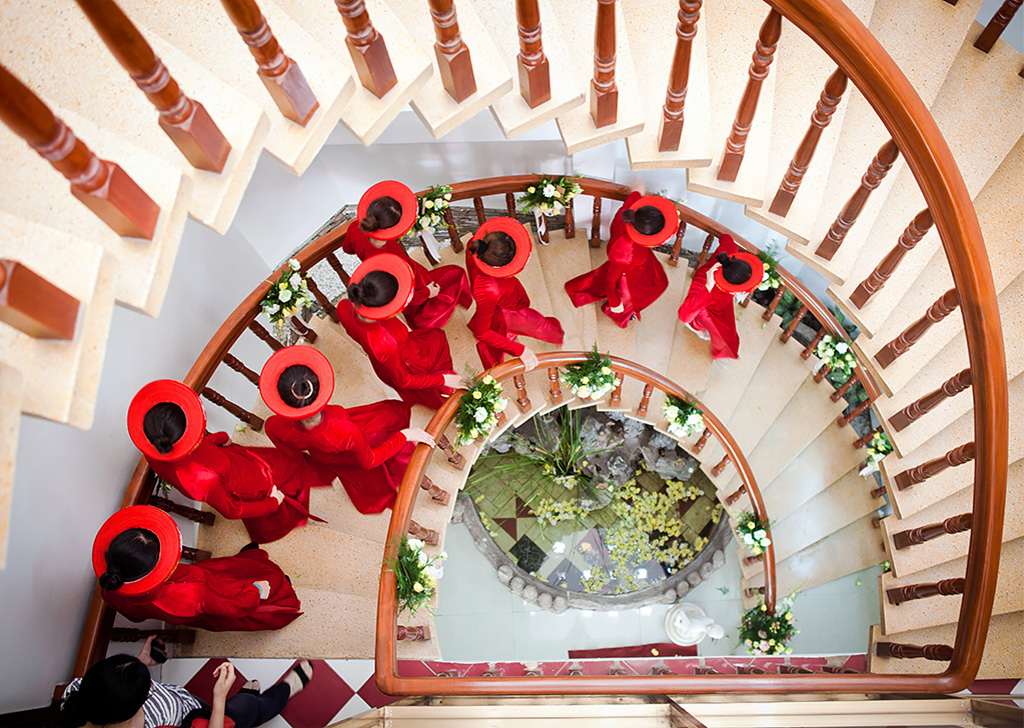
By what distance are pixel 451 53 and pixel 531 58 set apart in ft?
1.10

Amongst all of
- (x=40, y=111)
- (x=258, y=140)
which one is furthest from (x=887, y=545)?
(x=40, y=111)

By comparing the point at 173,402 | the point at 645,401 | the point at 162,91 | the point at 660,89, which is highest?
the point at 660,89

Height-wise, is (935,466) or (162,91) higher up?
(162,91)

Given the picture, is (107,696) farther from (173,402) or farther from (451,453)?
(451,453)

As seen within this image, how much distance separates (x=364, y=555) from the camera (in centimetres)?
404

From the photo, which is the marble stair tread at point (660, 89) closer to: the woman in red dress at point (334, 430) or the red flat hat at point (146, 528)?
the woman in red dress at point (334, 430)

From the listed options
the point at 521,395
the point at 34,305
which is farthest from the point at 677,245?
the point at 34,305

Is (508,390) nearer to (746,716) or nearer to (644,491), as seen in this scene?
(644,491)

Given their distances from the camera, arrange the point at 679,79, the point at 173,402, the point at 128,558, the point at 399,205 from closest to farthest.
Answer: the point at 679,79
the point at 128,558
the point at 173,402
the point at 399,205

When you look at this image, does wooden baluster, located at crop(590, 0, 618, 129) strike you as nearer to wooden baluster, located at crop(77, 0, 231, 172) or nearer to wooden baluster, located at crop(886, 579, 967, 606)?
wooden baluster, located at crop(77, 0, 231, 172)

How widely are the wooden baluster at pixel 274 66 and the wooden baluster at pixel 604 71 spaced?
115cm

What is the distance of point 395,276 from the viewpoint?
3.62m

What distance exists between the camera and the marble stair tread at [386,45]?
2504mm

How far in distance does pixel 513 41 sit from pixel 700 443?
350 centimetres
